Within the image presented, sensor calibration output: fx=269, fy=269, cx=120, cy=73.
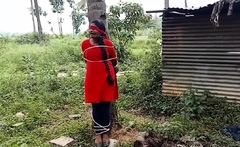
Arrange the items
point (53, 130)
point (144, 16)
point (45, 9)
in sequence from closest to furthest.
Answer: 1. point (53, 130)
2. point (144, 16)
3. point (45, 9)

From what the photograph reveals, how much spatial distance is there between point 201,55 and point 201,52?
0.07m

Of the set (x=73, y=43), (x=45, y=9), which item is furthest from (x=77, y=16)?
(x=73, y=43)

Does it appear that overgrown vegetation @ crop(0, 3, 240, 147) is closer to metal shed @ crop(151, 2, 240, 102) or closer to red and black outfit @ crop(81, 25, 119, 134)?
metal shed @ crop(151, 2, 240, 102)

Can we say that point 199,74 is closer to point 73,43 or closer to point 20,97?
point 20,97

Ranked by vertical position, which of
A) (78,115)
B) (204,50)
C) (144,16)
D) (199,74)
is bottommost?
(78,115)

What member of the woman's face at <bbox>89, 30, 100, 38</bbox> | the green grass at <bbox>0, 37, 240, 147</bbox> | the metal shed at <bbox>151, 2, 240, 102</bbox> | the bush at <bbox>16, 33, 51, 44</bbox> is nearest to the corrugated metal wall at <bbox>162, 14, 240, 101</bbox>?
the metal shed at <bbox>151, 2, 240, 102</bbox>

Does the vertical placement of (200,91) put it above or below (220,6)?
below

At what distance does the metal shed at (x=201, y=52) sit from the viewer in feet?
18.3

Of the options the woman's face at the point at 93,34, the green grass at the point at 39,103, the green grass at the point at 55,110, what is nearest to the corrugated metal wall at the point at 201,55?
the green grass at the point at 55,110

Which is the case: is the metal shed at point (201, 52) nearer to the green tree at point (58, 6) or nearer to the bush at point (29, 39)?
the bush at point (29, 39)

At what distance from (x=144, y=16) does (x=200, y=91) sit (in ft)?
18.0

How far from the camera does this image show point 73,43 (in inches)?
617

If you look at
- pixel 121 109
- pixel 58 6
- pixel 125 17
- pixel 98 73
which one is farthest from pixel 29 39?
pixel 98 73

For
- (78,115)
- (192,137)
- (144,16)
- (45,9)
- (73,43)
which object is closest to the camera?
(192,137)
